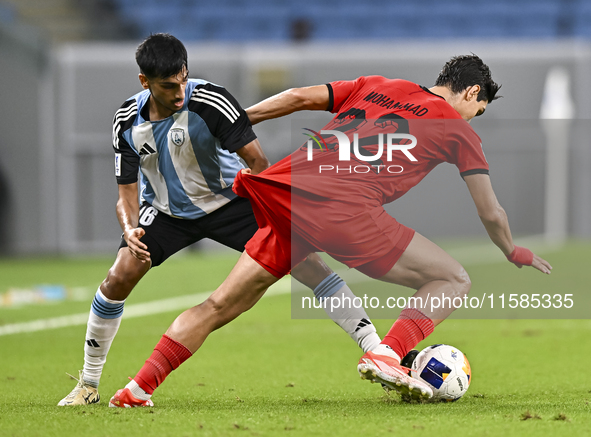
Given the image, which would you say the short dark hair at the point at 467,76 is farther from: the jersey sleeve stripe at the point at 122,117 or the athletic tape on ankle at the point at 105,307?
the athletic tape on ankle at the point at 105,307

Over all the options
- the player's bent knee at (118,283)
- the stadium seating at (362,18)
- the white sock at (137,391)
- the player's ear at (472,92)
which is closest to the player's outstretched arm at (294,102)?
the player's ear at (472,92)

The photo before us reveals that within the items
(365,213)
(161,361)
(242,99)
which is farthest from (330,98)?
(242,99)

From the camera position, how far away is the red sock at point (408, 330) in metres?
3.26

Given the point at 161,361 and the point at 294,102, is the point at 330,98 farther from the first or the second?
the point at 161,361

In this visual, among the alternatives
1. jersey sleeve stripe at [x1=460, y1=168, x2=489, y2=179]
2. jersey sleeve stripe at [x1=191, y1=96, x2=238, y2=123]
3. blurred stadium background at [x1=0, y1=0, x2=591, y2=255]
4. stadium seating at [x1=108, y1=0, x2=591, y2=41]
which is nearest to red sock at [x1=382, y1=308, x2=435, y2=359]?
jersey sleeve stripe at [x1=460, y1=168, x2=489, y2=179]

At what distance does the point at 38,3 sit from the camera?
16938 mm

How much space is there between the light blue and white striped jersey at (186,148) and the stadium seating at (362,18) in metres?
14.3

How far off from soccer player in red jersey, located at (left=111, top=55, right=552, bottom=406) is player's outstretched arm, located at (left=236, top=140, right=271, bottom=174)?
221mm

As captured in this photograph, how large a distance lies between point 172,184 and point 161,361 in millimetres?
898

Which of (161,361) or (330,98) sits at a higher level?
(330,98)

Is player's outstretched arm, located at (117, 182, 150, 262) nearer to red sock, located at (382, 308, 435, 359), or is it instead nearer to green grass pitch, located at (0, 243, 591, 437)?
green grass pitch, located at (0, 243, 591, 437)

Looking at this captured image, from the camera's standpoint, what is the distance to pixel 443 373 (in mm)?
3402

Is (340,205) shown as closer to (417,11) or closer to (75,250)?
(75,250)

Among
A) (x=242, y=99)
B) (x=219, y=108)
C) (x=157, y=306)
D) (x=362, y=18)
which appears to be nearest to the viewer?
(x=219, y=108)
